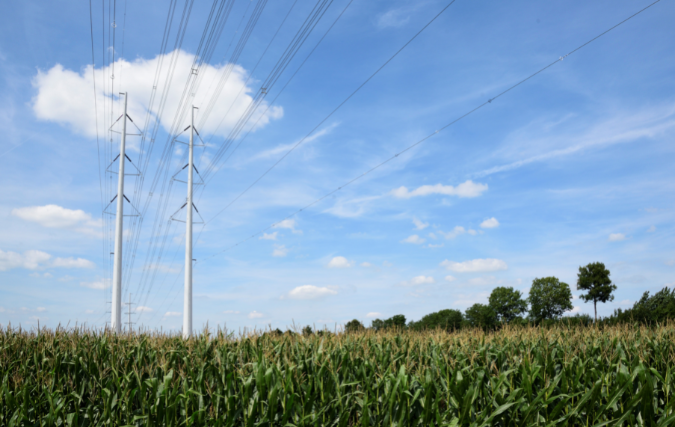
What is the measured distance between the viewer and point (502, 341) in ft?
37.2

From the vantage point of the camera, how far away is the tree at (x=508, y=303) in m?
68.6

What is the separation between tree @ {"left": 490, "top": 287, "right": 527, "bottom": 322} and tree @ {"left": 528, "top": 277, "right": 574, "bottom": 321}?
165 cm

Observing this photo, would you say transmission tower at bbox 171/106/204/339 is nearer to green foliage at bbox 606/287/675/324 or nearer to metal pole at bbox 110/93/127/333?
metal pole at bbox 110/93/127/333

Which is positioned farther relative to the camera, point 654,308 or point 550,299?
point 550,299

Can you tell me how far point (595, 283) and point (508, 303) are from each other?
12883 mm

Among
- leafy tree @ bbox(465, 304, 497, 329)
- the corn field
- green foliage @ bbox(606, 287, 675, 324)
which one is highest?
the corn field

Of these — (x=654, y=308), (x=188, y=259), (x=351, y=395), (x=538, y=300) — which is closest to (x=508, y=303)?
(x=538, y=300)

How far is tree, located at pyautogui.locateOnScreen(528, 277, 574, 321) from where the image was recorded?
6712cm

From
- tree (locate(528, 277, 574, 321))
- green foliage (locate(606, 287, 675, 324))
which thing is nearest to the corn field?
green foliage (locate(606, 287, 675, 324))

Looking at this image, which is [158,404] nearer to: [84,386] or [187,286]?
[84,386]

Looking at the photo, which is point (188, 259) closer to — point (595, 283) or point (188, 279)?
point (188, 279)

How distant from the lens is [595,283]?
6384cm

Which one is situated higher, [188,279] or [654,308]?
[188,279]

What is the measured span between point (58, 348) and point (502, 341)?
11.3 meters
